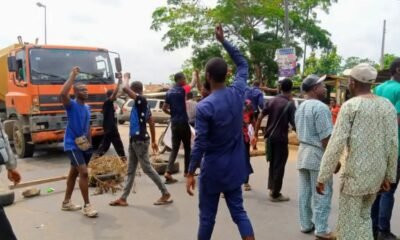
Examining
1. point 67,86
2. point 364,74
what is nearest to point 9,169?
point 67,86

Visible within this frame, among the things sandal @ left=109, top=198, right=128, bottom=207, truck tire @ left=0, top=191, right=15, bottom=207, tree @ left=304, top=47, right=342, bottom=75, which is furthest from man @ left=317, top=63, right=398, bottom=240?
tree @ left=304, top=47, right=342, bottom=75

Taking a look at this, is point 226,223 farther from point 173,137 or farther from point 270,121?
point 173,137

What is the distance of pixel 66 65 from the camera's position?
10.9 metres

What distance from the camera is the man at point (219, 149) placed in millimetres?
3729

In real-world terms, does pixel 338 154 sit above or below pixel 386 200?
above

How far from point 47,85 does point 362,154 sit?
863 centimetres

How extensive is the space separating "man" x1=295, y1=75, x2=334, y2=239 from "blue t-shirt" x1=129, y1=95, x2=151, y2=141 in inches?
90.1

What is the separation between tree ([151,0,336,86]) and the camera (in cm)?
2550

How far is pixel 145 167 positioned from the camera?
20.2 ft

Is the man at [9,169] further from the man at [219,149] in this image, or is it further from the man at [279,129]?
the man at [279,129]

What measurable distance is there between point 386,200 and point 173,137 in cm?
414

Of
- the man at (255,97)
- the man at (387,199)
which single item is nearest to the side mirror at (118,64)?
the man at (255,97)

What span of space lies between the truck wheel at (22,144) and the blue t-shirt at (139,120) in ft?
19.6

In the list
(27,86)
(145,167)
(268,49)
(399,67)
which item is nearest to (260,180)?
(145,167)
